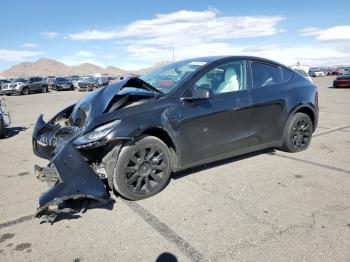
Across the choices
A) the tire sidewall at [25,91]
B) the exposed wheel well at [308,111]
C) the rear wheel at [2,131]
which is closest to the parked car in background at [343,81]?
the exposed wheel well at [308,111]

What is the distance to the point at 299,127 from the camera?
5.95 m

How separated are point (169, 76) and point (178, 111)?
3.24 ft

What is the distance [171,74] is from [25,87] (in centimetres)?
2987

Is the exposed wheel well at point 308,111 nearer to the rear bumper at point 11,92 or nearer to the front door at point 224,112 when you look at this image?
the front door at point 224,112

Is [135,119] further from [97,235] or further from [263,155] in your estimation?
[263,155]

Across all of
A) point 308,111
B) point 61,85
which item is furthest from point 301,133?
point 61,85

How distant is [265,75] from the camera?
17.9 feet

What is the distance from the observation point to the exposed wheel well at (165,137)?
4.24m

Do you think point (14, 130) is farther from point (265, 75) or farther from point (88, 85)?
point (88, 85)

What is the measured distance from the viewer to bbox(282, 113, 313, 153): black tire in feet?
18.9

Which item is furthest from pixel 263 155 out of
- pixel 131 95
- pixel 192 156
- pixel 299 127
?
pixel 131 95

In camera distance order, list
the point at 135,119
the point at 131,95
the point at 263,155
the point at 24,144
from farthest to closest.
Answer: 1. the point at 24,144
2. the point at 263,155
3. the point at 131,95
4. the point at 135,119

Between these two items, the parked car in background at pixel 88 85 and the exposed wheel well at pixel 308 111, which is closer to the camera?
the exposed wheel well at pixel 308 111

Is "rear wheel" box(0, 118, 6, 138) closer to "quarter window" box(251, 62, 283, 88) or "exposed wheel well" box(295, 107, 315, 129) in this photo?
"quarter window" box(251, 62, 283, 88)
